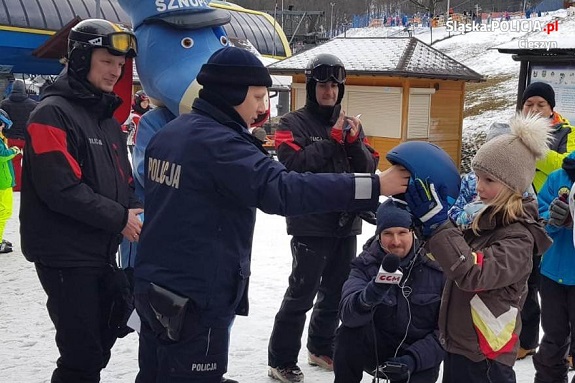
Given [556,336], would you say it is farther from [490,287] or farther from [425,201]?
[425,201]

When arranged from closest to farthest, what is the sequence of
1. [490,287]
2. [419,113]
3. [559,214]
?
[490,287]
[559,214]
[419,113]

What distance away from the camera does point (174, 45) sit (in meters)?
3.58

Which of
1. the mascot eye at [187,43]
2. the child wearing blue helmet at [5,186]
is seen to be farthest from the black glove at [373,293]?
the child wearing blue helmet at [5,186]

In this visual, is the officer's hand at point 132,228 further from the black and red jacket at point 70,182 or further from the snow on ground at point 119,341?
the snow on ground at point 119,341

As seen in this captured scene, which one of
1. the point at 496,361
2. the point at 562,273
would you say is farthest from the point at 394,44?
the point at 496,361

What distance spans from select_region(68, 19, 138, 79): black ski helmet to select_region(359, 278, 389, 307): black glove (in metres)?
1.70

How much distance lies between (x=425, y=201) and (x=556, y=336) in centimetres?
200

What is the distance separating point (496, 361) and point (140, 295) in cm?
155

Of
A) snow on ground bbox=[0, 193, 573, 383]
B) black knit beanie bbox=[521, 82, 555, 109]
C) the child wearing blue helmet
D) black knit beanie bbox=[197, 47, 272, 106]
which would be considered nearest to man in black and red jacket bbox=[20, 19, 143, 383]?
black knit beanie bbox=[197, 47, 272, 106]

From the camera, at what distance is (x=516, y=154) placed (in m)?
2.70

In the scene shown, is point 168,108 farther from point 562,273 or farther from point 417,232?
point 562,273

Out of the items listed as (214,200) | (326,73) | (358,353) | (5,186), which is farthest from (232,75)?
(5,186)

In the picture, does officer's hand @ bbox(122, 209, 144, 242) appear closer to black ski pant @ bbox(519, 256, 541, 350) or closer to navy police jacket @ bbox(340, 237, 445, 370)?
navy police jacket @ bbox(340, 237, 445, 370)

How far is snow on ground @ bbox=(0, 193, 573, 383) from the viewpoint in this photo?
4055 mm
